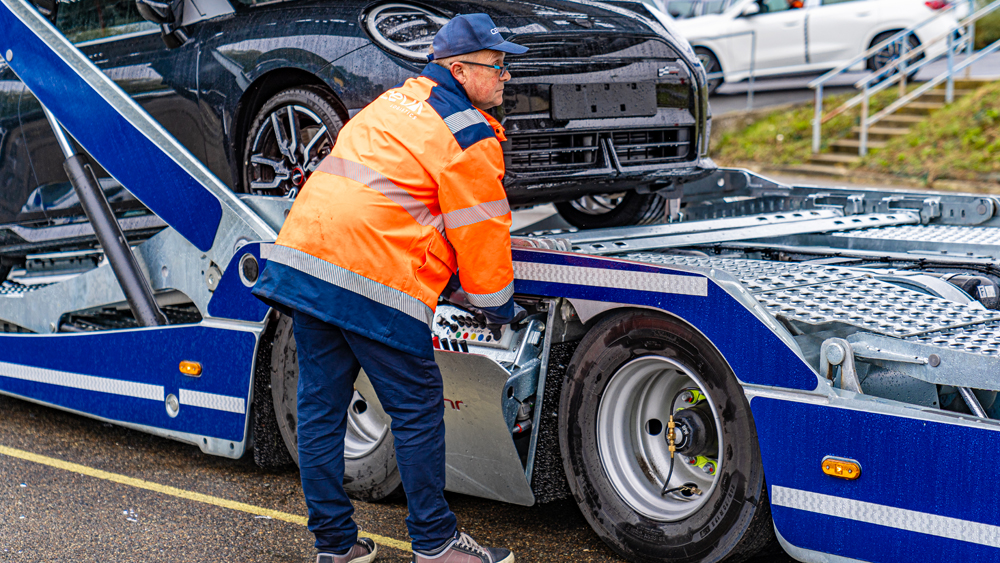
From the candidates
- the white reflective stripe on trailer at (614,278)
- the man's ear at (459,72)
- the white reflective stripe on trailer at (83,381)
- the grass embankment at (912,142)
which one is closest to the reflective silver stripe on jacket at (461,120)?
the man's ear at (459,72)

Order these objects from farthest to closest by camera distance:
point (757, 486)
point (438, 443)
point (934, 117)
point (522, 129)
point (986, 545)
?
point (934, 117) < point (522, 129) < point (438, 443) < point (757, 486) < point (986, 545)

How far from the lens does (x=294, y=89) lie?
459cm

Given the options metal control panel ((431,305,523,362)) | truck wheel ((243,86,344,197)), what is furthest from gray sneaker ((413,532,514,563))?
truck wheel ((243,86,344,197))

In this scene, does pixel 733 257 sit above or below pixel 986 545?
above

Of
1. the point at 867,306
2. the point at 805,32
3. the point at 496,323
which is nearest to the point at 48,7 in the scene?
the point at 496,323

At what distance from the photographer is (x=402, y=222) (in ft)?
10.5

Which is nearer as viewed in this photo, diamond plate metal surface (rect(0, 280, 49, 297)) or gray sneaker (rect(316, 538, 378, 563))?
gray sneaker (rect(316, 538, 378, 563))

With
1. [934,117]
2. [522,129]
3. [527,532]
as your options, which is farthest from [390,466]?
[934,117]

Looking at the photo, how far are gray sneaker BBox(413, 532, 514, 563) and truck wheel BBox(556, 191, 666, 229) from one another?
7.80 feet

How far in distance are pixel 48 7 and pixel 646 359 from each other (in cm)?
373

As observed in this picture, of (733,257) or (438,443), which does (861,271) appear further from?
(438,443)

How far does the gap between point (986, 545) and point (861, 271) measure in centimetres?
139

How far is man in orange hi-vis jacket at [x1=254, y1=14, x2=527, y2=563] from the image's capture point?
10.4 ft

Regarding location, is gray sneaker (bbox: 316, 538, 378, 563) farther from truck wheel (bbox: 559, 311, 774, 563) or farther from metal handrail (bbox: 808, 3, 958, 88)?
metal handrail (bbox: 808, 3, 958, 88)
